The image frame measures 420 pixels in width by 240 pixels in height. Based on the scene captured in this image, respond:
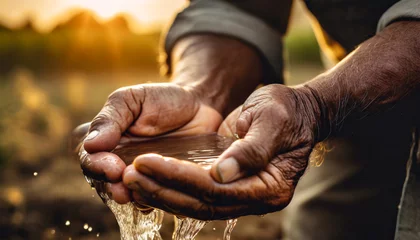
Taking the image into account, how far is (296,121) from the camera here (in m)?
1.52

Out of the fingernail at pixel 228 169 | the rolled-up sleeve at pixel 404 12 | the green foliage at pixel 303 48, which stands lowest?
the green foliage at pixel 303 48

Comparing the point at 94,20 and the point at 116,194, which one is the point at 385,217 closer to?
the point at 116,194

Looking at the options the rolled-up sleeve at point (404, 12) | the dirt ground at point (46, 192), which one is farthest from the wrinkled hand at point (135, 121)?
the dirt ground at point (46, 192)

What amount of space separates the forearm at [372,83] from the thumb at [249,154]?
279 millimetres

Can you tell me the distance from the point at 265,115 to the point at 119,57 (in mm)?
12951

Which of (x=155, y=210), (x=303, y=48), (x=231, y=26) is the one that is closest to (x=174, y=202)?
(x=155, y=210)

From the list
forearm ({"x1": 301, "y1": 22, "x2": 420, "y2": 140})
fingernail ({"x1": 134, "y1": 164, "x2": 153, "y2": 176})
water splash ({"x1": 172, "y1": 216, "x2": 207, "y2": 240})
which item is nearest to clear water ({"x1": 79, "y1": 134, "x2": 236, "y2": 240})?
water splash ({"x1": 172, "y1": 216, "x2": 207, "y2": 240})

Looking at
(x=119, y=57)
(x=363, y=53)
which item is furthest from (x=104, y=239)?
(x=119, y=57)

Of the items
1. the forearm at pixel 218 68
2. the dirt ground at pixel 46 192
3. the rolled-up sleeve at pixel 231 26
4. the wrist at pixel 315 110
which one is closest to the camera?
the wrist at pixel 315 110

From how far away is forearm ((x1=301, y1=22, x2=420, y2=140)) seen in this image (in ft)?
5.32

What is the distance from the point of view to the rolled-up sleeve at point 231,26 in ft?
8.09

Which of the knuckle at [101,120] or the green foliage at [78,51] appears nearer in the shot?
the knuckle at [101,120]

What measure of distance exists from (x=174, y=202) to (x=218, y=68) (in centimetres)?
114

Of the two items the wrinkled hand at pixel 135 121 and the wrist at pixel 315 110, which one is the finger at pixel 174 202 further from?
the wrist at pixel 315 110
